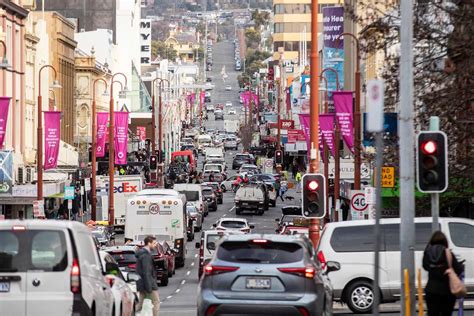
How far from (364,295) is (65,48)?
248 feet

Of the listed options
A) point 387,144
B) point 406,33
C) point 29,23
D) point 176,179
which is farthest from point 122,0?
point 406,33

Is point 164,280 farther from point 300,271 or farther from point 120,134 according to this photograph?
point 120,134

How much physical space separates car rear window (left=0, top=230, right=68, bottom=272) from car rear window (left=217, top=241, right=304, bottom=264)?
11.2ft

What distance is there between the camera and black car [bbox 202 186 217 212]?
92875 millimetres

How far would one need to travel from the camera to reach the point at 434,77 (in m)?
31.1

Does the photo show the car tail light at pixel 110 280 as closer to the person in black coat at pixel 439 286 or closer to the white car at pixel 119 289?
the white car at pixel 119 289

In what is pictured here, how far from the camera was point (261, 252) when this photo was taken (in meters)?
21.2

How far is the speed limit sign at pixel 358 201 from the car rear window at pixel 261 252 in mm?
24220

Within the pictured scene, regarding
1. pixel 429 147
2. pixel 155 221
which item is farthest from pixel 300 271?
pixel 155 221

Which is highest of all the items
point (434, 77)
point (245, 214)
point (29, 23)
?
point (29, 23)

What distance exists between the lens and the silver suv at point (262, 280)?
20625 mm

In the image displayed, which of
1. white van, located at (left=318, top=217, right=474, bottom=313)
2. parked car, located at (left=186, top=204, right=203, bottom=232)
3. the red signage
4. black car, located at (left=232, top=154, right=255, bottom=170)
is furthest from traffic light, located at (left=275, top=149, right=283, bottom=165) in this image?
white van, located at (left=318, top=217, right=474, bottom=313)

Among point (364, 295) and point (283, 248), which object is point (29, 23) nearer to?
point (364, 295)

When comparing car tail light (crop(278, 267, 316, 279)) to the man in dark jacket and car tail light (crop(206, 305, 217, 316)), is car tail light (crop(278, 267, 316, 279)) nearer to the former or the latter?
car tail light (crop(206, 305, 217, 316))
